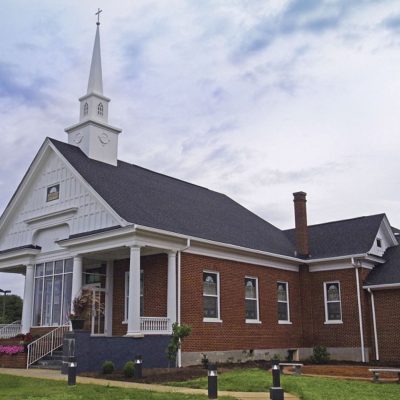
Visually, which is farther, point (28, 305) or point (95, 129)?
point (95, 129)

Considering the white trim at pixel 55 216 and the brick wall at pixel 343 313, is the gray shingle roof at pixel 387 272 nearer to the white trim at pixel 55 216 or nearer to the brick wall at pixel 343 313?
the brick wall at pixel 343 313

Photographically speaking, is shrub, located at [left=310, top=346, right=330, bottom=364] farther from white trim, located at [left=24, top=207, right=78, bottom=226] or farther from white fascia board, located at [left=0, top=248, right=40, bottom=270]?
white fascia board, located at [left=0, top=248, right=40, bottom=270]

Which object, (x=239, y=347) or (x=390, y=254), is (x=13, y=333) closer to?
(x=239, y=347)

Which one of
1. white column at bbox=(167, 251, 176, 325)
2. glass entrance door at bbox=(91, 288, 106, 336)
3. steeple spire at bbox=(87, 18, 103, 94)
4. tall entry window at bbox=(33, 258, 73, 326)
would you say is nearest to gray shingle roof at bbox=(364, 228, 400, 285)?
white column at bbox=(167, 251, 176, 325)

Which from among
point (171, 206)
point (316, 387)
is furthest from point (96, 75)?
point (316, 387)

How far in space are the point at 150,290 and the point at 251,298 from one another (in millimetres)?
5296

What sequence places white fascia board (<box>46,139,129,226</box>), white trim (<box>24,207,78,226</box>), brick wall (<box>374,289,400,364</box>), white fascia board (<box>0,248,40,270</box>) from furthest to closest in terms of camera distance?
brick wall (<box>374,289,400,364</box>) → white fascia board (<box>0,248,40,270</box>) → white trim (<box>24,207,78,226</box>) → white fascia board (<box>46,139,129,226</box>)

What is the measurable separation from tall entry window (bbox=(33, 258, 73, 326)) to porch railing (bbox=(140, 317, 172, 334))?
169 inches

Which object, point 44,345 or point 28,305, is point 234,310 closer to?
point 44,345

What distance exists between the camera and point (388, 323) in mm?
25156

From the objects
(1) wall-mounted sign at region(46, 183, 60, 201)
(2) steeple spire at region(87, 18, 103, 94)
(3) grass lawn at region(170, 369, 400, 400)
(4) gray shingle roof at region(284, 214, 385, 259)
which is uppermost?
(2) steeple spire at region(87, 18, 103, 94)

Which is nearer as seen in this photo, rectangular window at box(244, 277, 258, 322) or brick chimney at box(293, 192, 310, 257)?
rectangular window at box(244, 277, 258, 322)

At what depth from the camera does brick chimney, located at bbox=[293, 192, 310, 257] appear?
2866 cm

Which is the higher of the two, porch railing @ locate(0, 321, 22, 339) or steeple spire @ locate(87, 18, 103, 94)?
steeple spire @ locate(87, 18, 103, 94)
